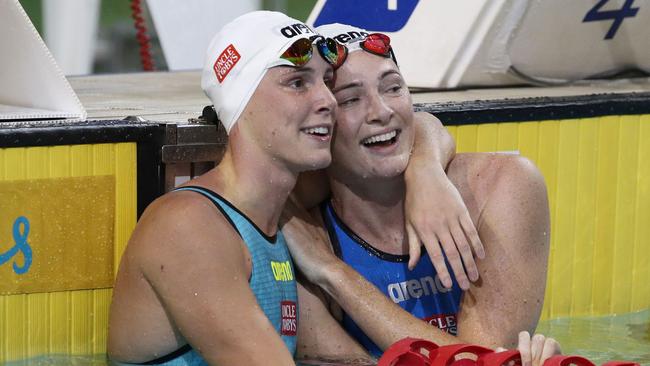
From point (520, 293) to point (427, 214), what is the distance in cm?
30

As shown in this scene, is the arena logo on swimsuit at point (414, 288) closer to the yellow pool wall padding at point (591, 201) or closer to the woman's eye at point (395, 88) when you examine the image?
the woman's eye at point (395, 88)

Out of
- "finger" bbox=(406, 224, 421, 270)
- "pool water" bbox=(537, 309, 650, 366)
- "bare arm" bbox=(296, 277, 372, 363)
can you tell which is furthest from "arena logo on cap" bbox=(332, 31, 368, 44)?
"pool water" bbox=(537, 309, 650, 366)

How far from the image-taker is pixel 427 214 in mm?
2826

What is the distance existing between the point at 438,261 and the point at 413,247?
0.24 ft

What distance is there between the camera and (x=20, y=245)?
9.93 feet

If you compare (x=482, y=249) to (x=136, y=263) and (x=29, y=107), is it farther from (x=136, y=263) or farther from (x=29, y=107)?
(x=29, y=107)

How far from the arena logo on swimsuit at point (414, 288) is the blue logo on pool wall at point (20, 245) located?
894mm

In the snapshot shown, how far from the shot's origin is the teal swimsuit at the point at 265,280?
8.79 feet

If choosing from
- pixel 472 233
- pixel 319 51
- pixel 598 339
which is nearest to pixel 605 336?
pixel 598 339

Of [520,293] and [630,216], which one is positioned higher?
[520,293]

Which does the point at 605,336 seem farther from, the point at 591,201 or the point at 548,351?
the point at 548,351

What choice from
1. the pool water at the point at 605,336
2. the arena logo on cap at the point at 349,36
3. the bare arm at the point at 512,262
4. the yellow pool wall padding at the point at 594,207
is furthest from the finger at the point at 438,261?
the yellow pool wall padding at the point at 594,207

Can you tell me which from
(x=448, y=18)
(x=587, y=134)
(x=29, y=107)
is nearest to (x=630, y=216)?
(x=587, y=134)

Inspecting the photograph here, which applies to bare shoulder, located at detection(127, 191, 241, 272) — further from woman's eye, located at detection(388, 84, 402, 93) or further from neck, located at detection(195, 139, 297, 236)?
woman's eye, located at detection(388, 84, 402, 93)
